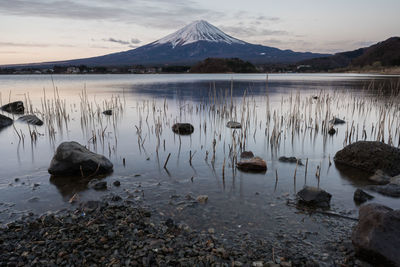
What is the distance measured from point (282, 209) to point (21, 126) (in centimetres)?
1482

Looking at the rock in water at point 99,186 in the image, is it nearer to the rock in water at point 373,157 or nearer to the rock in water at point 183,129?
the rock in water at point 183,129

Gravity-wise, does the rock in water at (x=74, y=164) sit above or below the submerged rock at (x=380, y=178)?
above

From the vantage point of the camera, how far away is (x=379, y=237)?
4051mm

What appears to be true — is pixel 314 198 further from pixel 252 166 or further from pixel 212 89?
pixel 212 89

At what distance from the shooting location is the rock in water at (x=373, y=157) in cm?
786

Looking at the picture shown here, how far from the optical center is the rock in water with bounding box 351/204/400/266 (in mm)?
3922

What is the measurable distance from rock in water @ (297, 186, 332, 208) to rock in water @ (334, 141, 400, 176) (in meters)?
2.93

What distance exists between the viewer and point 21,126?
15.3m

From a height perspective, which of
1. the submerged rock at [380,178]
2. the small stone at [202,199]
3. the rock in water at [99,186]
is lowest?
the submerged rock at [380,178]

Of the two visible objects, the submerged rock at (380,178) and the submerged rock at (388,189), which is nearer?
the submerged rock at (388,189)

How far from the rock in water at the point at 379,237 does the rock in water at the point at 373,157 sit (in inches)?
166

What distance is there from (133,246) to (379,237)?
3.56 meters

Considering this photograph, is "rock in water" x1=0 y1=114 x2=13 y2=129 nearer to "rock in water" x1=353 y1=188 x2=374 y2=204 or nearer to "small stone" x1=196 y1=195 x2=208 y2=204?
"small stone" x1=196 y1=195 x2=208 y2=204

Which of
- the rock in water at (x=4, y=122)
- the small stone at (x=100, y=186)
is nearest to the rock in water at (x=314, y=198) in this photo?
the small stone at (x=100, y=186)
